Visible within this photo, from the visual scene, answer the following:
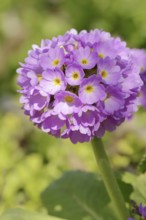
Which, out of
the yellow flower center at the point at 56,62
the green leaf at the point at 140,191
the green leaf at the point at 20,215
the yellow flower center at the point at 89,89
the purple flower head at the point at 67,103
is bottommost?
the green leaf at the point at 20,215

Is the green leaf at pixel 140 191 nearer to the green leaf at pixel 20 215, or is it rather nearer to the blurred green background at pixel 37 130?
the green leaf at pixel 20 215

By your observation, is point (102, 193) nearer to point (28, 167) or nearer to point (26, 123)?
point (28, 167)

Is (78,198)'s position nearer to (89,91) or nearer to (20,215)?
(20,215)

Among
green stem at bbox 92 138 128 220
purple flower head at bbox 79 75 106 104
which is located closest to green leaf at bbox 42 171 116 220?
green stem at bbox 92 138 128 220

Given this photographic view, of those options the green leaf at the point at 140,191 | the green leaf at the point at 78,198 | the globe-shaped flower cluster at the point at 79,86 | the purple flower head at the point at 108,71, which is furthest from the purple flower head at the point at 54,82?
the green leaf at the point at 78,198

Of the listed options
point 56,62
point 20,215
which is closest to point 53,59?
point 56,62

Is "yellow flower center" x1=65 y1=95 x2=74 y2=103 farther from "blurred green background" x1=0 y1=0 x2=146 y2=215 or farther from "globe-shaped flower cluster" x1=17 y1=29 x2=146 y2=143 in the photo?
"blurred green background" x1=0 y1=0 x2=146 y2=215
